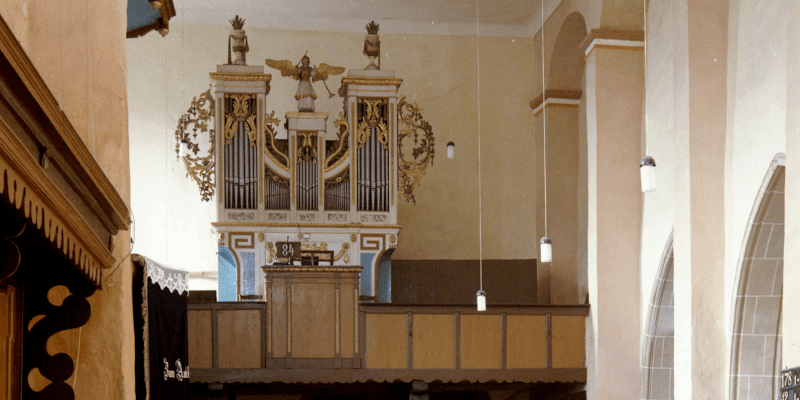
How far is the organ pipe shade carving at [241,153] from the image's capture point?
12.5 metres

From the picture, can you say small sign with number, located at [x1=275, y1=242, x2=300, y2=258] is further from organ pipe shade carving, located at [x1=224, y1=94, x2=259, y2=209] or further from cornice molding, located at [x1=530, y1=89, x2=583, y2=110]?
cornice molding, located at [x1=530, y1=89, x2=583, y2=110]

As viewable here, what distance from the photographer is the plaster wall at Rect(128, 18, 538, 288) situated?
47.8 ft

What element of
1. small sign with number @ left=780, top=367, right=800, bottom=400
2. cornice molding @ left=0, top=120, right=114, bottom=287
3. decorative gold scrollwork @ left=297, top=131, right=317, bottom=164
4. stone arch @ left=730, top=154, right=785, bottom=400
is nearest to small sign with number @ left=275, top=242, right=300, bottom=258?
decorative gold scrollwork @ left=297, top=131, right=317, bottom=164

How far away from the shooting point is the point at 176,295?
8328 millimetres

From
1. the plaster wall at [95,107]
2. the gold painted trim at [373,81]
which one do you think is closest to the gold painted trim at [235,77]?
the gold painted trim at [373,81]

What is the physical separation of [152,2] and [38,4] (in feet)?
4.29

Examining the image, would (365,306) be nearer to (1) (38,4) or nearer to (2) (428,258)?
(2) (428,258)

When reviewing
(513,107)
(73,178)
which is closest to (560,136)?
(513,107)

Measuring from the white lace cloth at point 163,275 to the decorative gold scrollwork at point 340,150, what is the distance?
14.9 ft

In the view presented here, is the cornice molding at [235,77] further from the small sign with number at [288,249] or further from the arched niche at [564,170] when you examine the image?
the arched niche at [564,170]

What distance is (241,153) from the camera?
12.7m

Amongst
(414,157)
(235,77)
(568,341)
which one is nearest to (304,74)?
(235,77)

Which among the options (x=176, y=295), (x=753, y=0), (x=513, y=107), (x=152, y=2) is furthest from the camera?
(x=513, y=107)

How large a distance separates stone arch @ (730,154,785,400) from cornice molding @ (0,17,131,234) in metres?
7.15
